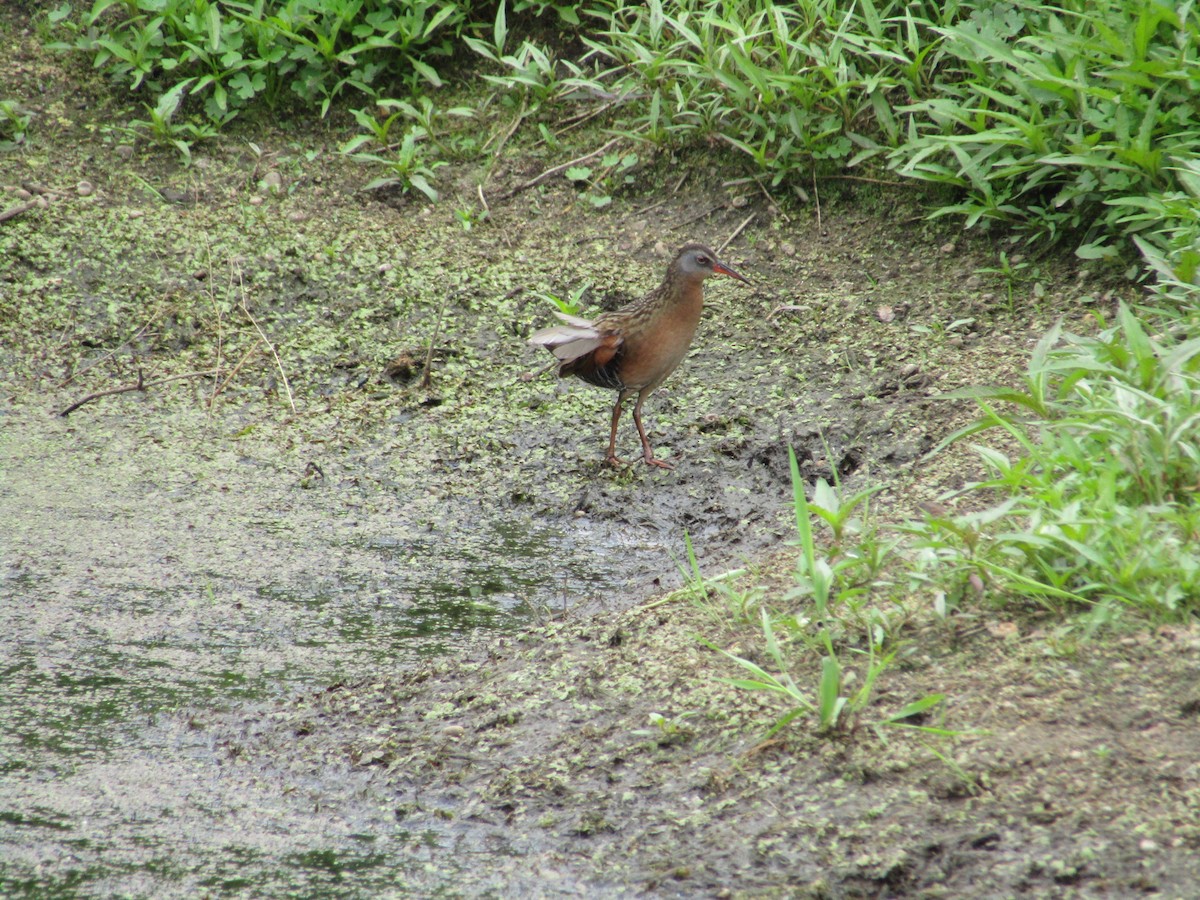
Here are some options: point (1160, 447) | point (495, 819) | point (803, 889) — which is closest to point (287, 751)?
point (495, 819)

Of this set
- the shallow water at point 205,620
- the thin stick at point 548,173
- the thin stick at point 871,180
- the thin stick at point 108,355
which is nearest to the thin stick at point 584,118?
the thin stick at point 548,173

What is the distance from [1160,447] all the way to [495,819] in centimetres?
198

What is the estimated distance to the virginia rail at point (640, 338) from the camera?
16.2 feet

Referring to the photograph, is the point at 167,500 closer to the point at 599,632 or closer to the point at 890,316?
the point at 599,632

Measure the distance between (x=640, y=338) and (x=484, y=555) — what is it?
1.10 m

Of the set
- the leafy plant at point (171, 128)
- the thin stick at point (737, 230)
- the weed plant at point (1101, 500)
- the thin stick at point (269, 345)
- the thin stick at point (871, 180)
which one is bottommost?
the thin stick at point (269, 345)

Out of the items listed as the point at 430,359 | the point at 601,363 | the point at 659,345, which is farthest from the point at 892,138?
the point at 430,359

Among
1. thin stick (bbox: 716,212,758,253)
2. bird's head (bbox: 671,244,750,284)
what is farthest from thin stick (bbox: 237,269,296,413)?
thin stick (bbox: 716,212,758,253)

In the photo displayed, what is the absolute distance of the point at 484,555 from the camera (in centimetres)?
447

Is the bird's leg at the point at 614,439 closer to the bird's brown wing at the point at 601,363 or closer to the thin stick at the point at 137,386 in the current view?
the bird's brown wing at the point at 601,363

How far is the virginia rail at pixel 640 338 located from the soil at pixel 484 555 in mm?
314

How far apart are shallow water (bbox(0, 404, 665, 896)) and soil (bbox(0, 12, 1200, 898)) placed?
13 millimetres

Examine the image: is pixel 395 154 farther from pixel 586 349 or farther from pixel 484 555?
pixel 484 555

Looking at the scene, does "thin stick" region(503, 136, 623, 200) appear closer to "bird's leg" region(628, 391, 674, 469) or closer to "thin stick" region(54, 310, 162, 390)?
"bird's leg" region(628, 391, 674, 469)
